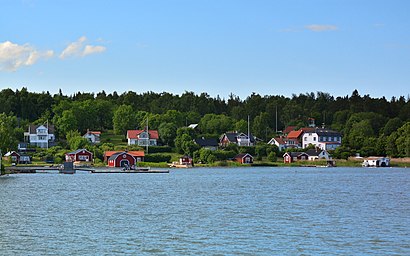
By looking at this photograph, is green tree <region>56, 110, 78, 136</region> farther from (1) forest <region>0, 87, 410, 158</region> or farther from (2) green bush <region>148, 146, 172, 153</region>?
(2) green bush <region>148, 146, 172, 153</region>

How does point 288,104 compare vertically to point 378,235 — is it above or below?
above

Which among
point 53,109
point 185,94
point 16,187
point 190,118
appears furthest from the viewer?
point 185,94

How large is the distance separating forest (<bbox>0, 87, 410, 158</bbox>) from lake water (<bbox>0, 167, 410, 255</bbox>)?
160 feet

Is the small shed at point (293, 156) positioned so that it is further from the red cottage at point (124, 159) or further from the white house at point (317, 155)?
the red cottage at point (124, 159)

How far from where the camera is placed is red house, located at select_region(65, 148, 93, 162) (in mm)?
93438

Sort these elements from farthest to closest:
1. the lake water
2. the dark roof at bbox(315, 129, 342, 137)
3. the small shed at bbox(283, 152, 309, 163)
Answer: the dark roof at bbox(315, 129, 342, 137), the small shed at bbox(283, 152, 309, 163), the lake water

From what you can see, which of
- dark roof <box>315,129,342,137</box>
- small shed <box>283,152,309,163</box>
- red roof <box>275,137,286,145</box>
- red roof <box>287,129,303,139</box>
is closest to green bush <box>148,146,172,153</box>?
small shed <box>283,152,309,163</box>

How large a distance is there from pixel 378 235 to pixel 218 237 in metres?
5.86

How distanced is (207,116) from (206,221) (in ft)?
318

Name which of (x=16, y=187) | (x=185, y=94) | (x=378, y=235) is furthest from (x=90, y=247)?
A: (x=185, y=94)

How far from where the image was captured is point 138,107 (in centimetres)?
14388

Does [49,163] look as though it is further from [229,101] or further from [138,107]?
[229,101]

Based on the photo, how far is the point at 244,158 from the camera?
96.9 metres

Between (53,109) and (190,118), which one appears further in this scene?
(190,118)
